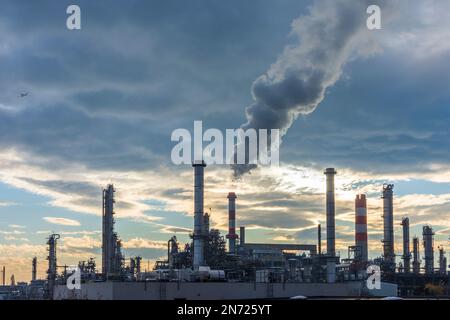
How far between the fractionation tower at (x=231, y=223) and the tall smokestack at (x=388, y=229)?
78.1ft

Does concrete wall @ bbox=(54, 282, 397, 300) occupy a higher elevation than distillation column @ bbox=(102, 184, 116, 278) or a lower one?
lower

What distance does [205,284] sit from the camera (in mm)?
72000

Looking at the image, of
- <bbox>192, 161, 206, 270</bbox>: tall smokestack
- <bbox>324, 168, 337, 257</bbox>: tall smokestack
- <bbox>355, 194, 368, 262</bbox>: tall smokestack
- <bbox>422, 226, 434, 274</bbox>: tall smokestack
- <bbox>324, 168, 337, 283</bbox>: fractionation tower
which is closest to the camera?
<bbox>192, 161, 206, 270</bbox>: tall smokestack

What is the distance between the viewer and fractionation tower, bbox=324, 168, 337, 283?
90688 millimetres

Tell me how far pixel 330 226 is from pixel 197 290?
27613 mm

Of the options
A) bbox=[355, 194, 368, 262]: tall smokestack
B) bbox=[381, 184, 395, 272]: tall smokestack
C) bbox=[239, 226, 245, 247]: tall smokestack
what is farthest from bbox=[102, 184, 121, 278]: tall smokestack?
bbox=[381, 184, 395, 272]: tall smokestack

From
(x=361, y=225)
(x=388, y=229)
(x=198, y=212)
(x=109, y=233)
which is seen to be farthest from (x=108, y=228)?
(x=388, y=229)

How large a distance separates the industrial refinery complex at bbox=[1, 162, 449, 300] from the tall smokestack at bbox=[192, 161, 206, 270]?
0.03 m

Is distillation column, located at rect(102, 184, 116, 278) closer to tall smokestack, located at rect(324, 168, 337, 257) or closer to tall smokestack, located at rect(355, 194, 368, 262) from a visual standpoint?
tall smokestack, located at rect(324, 168, 337, 257)

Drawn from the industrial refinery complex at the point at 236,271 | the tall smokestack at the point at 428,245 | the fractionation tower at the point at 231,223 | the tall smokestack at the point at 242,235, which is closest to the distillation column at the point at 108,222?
the industrial refinery complex at the point at 236,271

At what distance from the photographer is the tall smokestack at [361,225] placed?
9881 cm

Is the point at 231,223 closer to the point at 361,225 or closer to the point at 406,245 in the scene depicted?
the point at 361,225

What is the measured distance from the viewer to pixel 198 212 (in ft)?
281
